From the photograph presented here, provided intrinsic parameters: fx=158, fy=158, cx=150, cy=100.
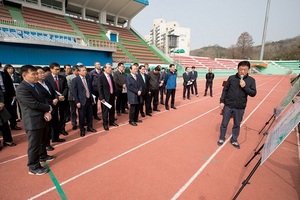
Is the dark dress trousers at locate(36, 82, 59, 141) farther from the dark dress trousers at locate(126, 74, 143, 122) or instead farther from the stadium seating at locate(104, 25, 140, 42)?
the stadium seating at locate(104, 25, 140, 42)

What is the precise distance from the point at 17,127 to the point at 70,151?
2540 millimetres

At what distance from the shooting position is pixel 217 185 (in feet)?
8.41

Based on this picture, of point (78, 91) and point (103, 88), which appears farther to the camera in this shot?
point (103, 88)

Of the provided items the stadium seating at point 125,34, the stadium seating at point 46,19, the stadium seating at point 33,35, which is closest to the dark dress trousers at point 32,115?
the stadium seating at point 33,35

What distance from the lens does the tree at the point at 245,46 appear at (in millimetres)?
53750

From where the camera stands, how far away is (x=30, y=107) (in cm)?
254

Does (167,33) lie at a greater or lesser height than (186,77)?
greater

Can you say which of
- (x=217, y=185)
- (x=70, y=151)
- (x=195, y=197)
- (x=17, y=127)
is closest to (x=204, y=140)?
(x=217, y=185)

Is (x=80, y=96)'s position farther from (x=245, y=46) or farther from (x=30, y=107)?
(x=245, y=46)

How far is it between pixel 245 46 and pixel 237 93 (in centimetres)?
6227

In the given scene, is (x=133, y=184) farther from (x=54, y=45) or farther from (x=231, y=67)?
(x=231, y=67)

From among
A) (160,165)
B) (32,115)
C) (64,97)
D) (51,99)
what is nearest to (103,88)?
(64,97)

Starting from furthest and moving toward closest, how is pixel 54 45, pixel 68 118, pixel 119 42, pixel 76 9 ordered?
1. pixel 76 9
2. pixel 119 42
3. pixel 54 45
4. pixel 68 118

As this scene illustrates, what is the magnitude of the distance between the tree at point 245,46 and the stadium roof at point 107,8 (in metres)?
42.6
